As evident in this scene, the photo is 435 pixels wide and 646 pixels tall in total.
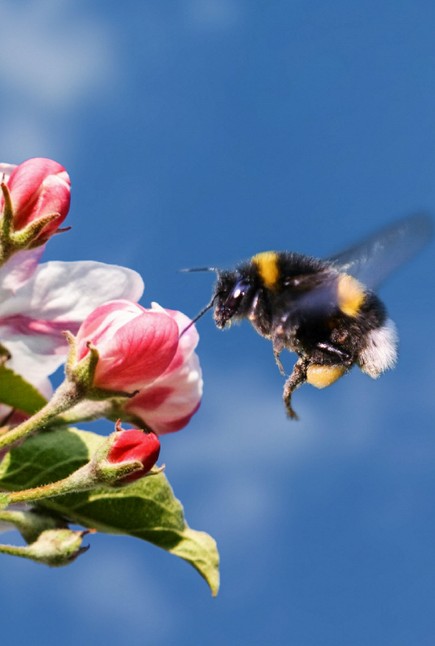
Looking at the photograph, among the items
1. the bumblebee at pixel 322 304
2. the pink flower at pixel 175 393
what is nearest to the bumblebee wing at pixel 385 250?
the bumblebee at pixel 322 304

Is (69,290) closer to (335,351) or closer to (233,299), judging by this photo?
(233,299)

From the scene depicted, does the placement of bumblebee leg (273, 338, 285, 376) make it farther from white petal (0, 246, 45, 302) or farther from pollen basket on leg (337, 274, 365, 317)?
white petal (0, 246, 45, 302)

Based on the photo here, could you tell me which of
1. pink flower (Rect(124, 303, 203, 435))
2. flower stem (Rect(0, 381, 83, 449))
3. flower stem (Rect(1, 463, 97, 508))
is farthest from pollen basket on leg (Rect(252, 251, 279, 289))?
flower stem (Rect(1, 463, 97, 508))

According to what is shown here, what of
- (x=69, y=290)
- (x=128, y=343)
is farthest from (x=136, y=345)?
(x=69, y=290)

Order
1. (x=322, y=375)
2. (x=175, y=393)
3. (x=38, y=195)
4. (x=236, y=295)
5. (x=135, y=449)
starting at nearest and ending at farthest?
1. (x=135, y=449)
2. (x=38, y=195)
3. (x=175, y=393)
4. (x=322, y=375)
5. (x=236, y=295)

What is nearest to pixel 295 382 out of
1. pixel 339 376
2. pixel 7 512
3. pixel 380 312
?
pixel 339 376
